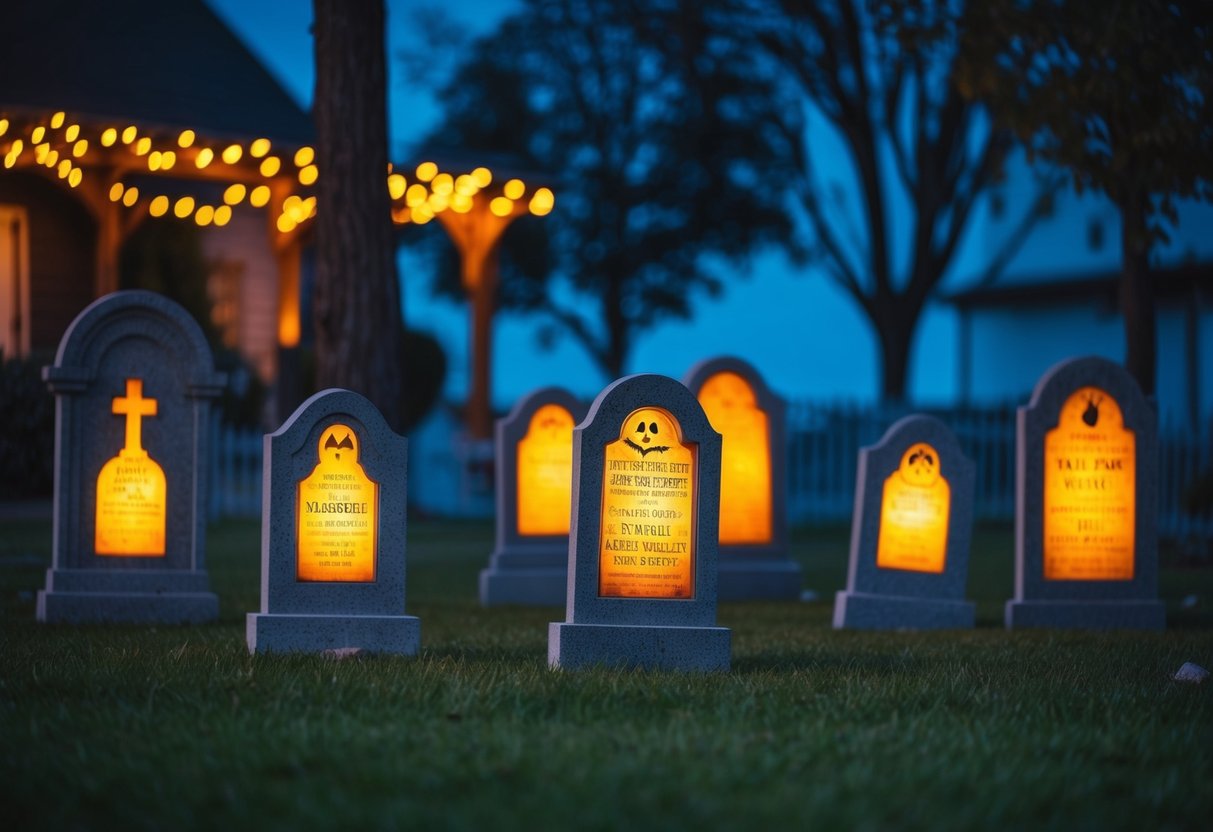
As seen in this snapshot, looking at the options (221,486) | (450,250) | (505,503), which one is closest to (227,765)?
(505,503)

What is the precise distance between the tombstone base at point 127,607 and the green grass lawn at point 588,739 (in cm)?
109

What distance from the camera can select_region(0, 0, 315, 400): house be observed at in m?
20.5

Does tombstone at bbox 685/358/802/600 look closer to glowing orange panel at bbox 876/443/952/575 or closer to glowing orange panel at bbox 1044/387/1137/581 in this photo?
glowing orange panel at bbox 876/443/952/575

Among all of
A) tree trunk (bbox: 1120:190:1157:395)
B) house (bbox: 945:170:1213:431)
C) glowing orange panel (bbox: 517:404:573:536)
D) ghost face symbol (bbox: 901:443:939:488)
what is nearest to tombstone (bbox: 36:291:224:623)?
glowing orange panel (bbox: 517:404:573:536)

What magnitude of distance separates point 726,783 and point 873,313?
25.5 m

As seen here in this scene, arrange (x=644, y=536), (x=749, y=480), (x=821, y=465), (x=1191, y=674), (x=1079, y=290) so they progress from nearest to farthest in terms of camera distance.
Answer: (x=1191, y=674) < (x=644, y=536) < (x=749, y=480) < (x=821, y=465) < (x=1079, y=290)

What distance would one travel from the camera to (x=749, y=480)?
43.4ft

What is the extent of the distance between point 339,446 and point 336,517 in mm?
388

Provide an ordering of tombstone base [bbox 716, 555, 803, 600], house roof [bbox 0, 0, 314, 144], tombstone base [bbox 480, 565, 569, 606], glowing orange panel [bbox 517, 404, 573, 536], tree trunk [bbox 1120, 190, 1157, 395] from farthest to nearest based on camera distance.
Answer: house roof [bbox 0, 0, 314, 144], tree trunk [bbox 1120, 190, 1157, 395], tombstone base [bbox 716, 555, 803, 600], glowing orange panel [bbox 517, 404, 573, 536], tombstone base [bbox 480, 565, 569, 606]

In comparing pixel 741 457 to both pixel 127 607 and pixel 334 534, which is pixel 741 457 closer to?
pixel 127 607

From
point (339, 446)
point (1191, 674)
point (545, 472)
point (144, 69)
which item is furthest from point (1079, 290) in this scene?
point (339, 446)

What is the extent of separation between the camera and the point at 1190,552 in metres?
18.1

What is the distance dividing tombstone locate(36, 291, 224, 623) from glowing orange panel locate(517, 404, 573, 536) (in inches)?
145

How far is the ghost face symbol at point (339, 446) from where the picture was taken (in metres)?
8.10
